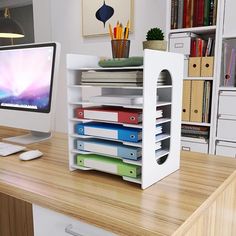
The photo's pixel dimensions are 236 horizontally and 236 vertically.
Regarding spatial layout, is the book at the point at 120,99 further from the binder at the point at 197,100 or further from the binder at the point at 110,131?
the binder at the point at 197,100

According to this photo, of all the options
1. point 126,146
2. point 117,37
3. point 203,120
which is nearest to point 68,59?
point 117,37

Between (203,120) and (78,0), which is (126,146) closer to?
(203,120)

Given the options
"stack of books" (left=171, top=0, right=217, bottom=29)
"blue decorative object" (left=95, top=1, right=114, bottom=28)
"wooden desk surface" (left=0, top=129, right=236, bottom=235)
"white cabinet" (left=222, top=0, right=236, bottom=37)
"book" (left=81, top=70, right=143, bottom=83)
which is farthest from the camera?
"blue decorative object" (left=95, top=1, right=114, bottom=28)

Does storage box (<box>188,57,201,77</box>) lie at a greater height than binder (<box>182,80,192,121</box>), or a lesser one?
greater

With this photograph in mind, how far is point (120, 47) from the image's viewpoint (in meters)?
0.83

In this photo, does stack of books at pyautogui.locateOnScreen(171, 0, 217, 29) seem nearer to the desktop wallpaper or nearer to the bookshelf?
the bookshelf

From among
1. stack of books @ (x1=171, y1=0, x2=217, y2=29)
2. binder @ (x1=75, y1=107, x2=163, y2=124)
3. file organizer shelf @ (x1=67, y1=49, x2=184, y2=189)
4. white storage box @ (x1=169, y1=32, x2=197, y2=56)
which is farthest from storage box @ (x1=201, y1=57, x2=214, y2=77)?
binder @ (x1=75, y1=107, x2=163, y2=124)

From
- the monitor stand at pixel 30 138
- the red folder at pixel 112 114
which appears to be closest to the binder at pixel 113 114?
the red folder at pixel 112 114

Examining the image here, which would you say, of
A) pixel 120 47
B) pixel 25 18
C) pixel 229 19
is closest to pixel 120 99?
pixel 120 47

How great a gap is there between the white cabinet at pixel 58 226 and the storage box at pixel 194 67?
163cm

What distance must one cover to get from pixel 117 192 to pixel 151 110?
0.23 m

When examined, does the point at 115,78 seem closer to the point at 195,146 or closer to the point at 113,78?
the point at 113,78

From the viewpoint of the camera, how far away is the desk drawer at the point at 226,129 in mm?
1869

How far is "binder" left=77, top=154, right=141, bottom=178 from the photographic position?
0.74m
